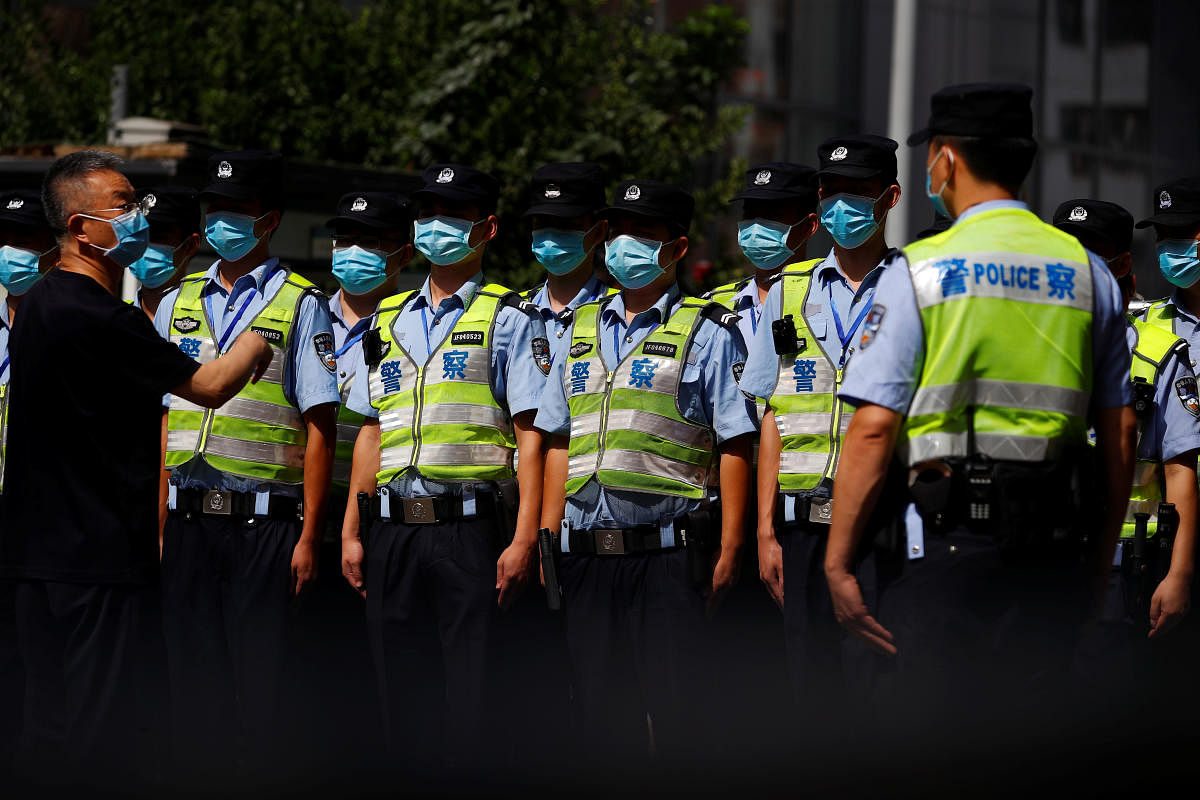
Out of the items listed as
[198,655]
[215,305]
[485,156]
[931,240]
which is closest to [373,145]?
[485,156]

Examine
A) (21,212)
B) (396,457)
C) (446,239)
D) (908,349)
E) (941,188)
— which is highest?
(21,212)

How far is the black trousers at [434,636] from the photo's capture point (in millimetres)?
6102

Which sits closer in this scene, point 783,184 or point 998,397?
point 998,397

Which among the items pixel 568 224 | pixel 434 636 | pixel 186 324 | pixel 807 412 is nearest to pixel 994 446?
pixel 807 412

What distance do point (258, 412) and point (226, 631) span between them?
914 mm

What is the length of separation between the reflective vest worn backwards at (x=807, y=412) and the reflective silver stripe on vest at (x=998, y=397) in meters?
1.78

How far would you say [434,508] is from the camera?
20.2ft

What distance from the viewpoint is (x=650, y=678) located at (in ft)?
19.2

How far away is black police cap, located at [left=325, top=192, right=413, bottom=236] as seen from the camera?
6859mm

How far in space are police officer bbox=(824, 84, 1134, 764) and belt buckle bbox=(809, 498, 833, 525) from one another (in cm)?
160

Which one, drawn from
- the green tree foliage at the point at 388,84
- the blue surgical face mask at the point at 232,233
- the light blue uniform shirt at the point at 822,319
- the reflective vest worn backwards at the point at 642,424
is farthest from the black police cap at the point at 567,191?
the green tree foliage at the point at 388,84

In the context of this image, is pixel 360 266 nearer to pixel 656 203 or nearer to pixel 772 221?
pixel 656 203

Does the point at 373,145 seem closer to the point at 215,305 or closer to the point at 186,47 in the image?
the point at 186,47

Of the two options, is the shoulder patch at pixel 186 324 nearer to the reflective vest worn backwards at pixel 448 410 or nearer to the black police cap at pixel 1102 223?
the reflective vest worn backwards at pixel 448 410
